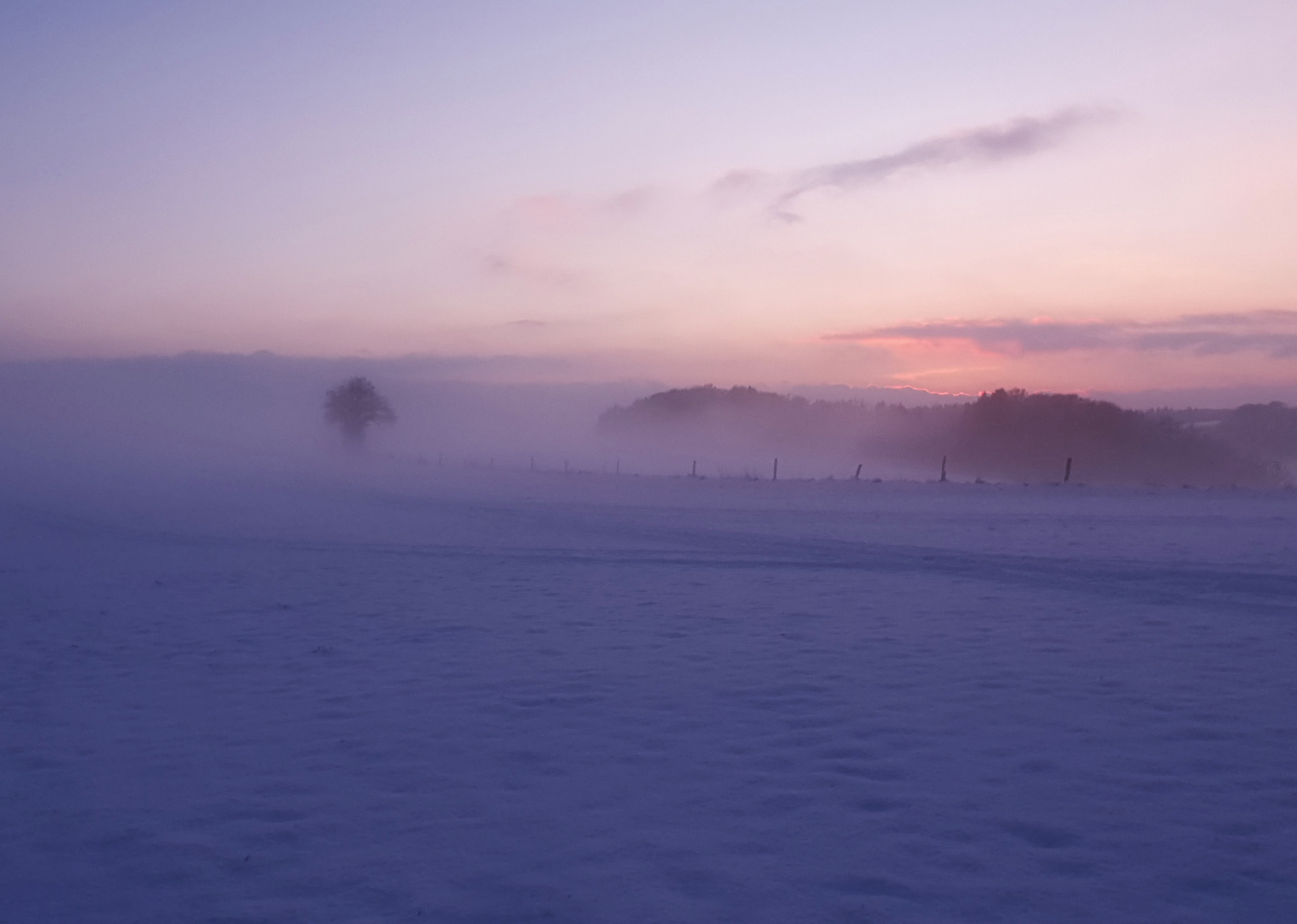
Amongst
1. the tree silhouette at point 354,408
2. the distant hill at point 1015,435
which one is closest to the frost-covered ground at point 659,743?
the distant hill at point 1015,435

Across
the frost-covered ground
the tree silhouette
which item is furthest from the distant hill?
the frost-covered ground

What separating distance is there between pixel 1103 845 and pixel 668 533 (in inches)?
666

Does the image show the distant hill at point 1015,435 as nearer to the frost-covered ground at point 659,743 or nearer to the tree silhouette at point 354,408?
the tree silhouette at point 354,408

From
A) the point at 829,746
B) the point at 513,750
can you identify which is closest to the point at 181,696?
the point at 513,750

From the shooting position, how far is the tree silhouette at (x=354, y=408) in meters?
84.1

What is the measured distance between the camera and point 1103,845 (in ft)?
15.8

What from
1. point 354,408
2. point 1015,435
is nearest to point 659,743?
point 354,408

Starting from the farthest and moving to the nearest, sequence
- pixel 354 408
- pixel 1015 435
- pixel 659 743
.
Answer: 1. pixel 1015 435
2. pixel 354 408
3. pixel 659 743

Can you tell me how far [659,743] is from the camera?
6.65 metres

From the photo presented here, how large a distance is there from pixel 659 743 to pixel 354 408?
82.7 metres

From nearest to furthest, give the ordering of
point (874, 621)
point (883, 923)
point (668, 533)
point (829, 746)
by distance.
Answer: point (883, 923) → point (829, 746) → point (874, 621) → point (668, 533)

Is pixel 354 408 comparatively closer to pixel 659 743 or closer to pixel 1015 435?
pixel 1015 435

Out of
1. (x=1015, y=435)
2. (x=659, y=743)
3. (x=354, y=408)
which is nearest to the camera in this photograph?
(x=659, y=743)

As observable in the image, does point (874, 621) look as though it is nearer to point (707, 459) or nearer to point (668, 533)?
point (668, 533)
